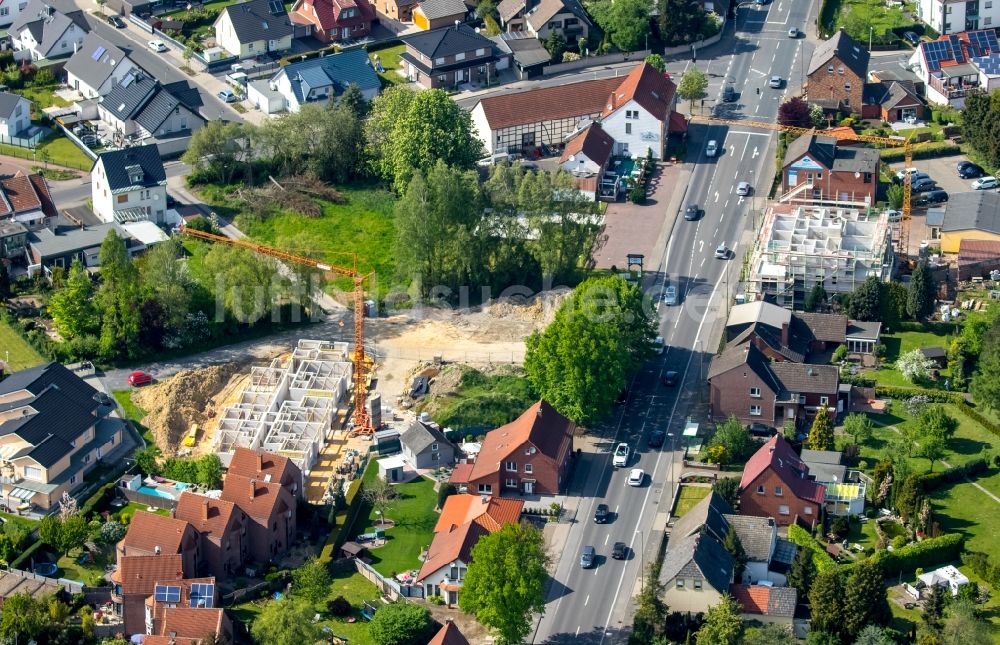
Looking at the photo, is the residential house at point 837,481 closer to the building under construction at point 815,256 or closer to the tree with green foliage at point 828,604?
the tree with green foliage at point 828,604

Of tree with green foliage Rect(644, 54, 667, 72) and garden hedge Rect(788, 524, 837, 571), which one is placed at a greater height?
tree with green foliage Rect(644, 54, 667, 72)

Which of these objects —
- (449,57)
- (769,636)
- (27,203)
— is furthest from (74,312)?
(769,636)

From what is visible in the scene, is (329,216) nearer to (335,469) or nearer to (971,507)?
(335,469)

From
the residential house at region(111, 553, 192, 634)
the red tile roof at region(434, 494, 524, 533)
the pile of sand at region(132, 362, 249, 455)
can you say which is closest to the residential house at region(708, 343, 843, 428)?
the red tile roof at region(434, 494, 524, 533)

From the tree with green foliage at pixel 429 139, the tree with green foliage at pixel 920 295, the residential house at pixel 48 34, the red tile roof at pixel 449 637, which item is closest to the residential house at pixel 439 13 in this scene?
the tree with green foliage at pixel 429 139

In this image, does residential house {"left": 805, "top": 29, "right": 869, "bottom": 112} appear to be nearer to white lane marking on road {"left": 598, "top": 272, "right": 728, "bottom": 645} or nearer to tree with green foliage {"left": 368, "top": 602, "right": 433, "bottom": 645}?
white lane marking on road {"left": 598, "top": 272, "right": 728, "bottom": 645}
